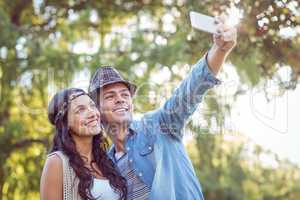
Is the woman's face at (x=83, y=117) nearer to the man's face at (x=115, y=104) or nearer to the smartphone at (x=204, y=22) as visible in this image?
the man's face at (x=115, y=104)

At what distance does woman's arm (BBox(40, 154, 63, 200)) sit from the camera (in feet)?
6.20

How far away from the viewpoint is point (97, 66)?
5.55 m

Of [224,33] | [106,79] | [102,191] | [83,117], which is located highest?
[224,33]

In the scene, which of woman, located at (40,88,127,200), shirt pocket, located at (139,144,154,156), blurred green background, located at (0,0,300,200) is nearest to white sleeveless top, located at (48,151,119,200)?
woman, located at (40,88,127,200)

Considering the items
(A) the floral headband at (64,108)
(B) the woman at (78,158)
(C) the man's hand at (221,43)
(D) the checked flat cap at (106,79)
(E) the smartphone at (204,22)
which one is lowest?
(B) the woman at (78,158)

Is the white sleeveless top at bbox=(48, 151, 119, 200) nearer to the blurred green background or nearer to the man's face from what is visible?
the man's face

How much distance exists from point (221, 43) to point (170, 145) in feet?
1.48

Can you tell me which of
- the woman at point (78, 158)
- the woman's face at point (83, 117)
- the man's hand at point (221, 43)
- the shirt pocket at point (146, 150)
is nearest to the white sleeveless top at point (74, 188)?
the woman at point (78, 158)

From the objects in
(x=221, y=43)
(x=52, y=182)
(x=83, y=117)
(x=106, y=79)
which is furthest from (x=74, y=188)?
(x=221, y=43)

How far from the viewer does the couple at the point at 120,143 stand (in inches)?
75.6

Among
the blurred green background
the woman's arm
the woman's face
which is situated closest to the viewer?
the woman's arm

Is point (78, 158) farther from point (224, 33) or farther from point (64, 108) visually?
point (224, 33)

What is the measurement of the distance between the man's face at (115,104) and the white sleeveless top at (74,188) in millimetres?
277

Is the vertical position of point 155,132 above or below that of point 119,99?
below
